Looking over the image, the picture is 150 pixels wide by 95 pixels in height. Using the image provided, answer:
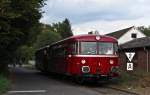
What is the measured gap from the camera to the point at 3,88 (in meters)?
23.9

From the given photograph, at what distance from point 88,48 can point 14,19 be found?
18.6 feet

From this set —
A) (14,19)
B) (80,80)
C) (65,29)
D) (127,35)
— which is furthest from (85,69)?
(65,29)

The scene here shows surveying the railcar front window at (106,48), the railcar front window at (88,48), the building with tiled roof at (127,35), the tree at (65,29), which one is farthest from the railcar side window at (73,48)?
the tree at (65,29)

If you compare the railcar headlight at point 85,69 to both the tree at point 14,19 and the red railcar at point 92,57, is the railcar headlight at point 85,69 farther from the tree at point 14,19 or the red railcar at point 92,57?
the tree at point 14,19

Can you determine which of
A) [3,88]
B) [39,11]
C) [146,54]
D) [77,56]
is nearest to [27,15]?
[39,11]

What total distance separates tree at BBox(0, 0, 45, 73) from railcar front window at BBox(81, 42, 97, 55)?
4.39 m

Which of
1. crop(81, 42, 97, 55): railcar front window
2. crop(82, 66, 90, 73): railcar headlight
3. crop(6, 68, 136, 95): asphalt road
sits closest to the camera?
crop(6, 68, 136, 95): asphalt road

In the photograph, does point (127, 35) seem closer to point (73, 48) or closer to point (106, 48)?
point (106, 48)

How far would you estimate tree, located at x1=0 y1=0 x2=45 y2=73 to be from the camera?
94.8 ft

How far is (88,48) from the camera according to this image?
1139 inches

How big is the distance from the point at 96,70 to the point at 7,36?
623 cm

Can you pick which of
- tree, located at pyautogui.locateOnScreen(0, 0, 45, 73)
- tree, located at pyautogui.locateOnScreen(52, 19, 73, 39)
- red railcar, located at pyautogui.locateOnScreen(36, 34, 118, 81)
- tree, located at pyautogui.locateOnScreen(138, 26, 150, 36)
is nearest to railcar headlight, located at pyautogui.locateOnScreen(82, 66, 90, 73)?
red railcar, located at pyautogui.locateOnScreen(36, 34, 118, 81)

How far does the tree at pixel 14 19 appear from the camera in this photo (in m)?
28.9

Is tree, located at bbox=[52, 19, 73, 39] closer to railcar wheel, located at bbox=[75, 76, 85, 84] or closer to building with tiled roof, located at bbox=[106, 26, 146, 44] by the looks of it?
building with tiled roof, located at bbox=[106, 26, 146, 44]
